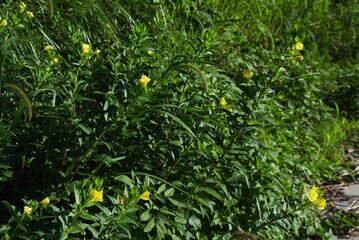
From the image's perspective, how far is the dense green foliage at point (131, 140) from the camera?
3189 mm

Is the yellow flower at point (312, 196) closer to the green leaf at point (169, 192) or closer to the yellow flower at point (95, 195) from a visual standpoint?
the green leaf at point (169, 192)

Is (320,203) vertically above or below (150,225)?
below

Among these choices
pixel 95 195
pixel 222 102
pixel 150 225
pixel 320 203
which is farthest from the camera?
pixel 222 102

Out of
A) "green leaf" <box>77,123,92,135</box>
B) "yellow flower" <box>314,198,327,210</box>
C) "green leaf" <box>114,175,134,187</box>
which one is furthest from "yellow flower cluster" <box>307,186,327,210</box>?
"green leaf" <box>77,123,92,135</box>

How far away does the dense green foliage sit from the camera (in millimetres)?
3189

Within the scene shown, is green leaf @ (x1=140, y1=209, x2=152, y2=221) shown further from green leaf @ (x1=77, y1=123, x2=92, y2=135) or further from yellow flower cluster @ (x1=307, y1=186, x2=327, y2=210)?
yellow flower cluster @ (x1=307, y1=186, x2=327, y2=210)

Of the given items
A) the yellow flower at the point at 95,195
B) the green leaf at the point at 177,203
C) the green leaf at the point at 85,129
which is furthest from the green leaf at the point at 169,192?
the yellow flower at the point at 95,195

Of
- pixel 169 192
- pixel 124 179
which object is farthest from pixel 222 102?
pixel 124 179

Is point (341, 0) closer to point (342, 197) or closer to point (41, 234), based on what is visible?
point (342, 197)

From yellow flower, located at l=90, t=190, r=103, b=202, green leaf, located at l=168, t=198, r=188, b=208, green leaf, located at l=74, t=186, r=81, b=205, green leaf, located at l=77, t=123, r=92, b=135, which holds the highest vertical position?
yellow flower, located at l=90, t=190, r=103, b=202

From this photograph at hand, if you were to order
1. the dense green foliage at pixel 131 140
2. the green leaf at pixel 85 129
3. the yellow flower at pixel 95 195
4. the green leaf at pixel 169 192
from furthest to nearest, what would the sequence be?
the green leaf at pixel 169 192
the green leaf at pixel 85 129
the dense green foliage at pixel 131 140
the yellow flower at pixel 95 195

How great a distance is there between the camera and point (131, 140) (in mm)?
3650

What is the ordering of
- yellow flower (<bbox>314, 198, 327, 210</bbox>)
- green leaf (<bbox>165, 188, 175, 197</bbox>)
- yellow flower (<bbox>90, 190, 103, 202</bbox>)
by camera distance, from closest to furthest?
1. yellow flower (<bbox>90, 190, 103, 202</bbox>)
2. green leaf (<bbox>165, 188, 175, 197</bbox>)
3. yellow flower (<bbox>314, 198, 327, 210</bbox>)

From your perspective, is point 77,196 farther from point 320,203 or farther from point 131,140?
point 320,203
